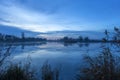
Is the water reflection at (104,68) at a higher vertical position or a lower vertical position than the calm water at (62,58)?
higher

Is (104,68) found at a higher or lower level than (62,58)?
higher

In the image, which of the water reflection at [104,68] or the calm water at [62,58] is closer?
the water reflection at [104,68]

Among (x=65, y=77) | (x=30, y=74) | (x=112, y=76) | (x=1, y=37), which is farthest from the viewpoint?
(x=65, y=77)

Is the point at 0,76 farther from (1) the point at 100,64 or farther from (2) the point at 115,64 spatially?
(2) the point at 115,64

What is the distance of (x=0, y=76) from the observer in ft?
19.7

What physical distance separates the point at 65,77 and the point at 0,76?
3.60 m

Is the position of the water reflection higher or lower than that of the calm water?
higher

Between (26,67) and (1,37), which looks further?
(26,67)

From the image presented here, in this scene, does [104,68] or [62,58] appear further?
[62,58]

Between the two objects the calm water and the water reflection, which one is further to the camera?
the calm water

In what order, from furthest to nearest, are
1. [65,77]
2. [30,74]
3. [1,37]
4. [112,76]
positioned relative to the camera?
1. [65,77]
2. [30,74]
3. [1,37]
4. [112,76]

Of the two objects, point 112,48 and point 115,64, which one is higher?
point 112,48

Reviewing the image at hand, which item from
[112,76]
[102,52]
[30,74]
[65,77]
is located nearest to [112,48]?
[102,52]

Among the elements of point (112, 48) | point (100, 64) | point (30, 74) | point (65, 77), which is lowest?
point (65, 77)
